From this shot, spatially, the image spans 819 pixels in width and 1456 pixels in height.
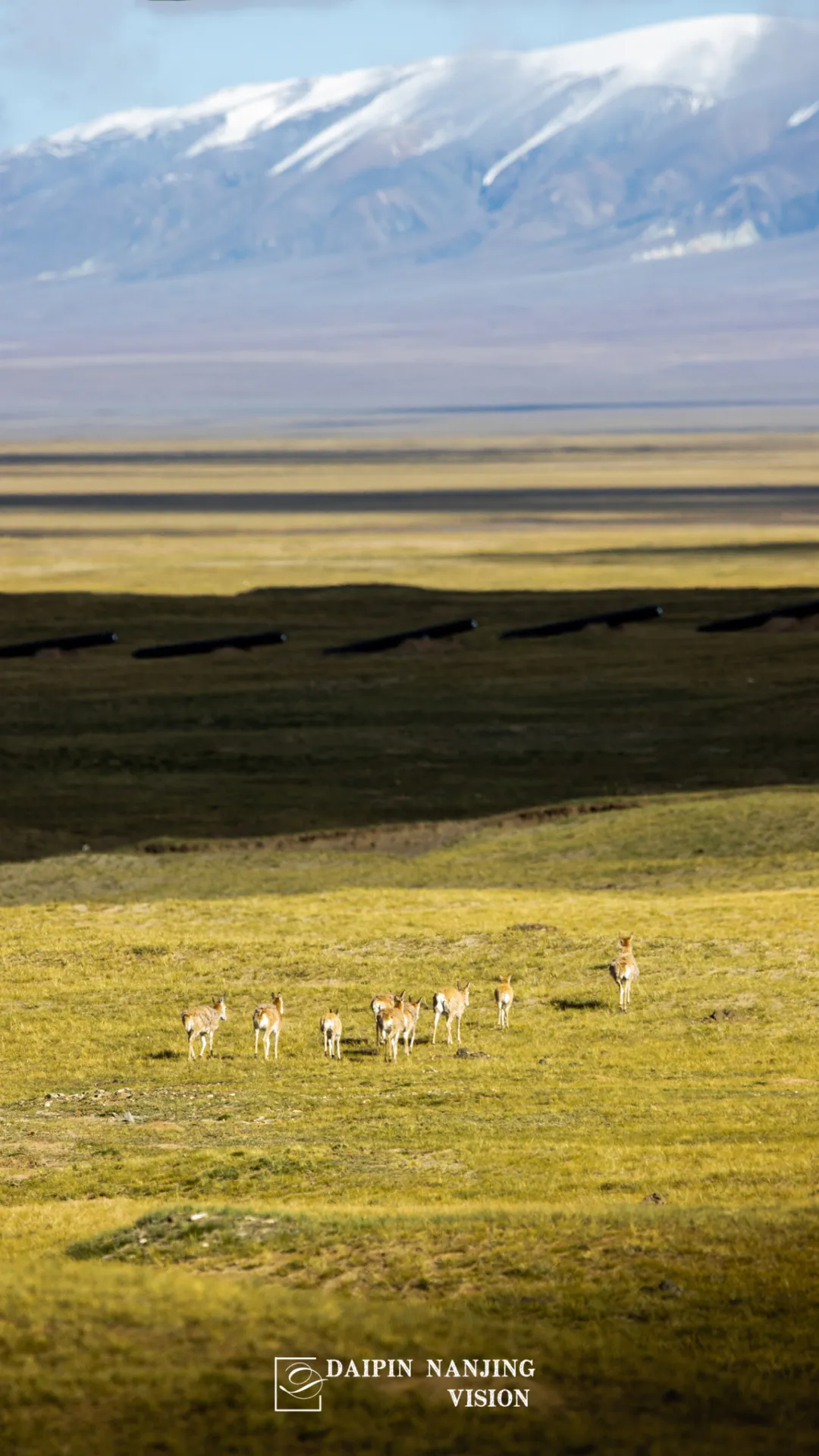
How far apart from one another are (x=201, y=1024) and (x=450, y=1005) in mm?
3515

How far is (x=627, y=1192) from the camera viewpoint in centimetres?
1819

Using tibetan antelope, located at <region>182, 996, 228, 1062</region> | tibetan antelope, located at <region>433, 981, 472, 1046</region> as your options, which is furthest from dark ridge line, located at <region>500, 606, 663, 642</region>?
tibetan antelope, located at <region>182, 996, 228, 1062</region>

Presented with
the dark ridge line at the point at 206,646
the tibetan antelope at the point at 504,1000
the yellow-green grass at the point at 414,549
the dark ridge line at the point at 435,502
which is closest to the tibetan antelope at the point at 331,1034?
the tibetan antelope at the point at 504,1000

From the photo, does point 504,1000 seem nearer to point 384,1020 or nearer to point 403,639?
point 384,1020

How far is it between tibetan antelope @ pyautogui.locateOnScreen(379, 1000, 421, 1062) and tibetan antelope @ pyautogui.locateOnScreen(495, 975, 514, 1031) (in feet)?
4.35

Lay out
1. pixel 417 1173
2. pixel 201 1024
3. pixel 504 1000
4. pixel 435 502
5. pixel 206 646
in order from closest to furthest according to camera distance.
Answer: pixel 417 1173
pixel 201 1024
pixel 504 1000
pixel 206 646
pixel 435 502

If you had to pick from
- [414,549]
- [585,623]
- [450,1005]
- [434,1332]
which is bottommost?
[434,1332]

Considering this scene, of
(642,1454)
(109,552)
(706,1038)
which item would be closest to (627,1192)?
(642,1454)

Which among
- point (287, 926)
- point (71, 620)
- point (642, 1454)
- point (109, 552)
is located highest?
point (109, 552)

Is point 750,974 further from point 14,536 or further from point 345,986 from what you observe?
point 14,536

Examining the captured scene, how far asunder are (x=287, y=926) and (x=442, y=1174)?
18.3m

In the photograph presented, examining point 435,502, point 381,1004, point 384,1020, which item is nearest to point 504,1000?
point 381,1004

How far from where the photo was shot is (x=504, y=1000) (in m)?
27.7

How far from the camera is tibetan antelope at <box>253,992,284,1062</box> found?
1004 inches
